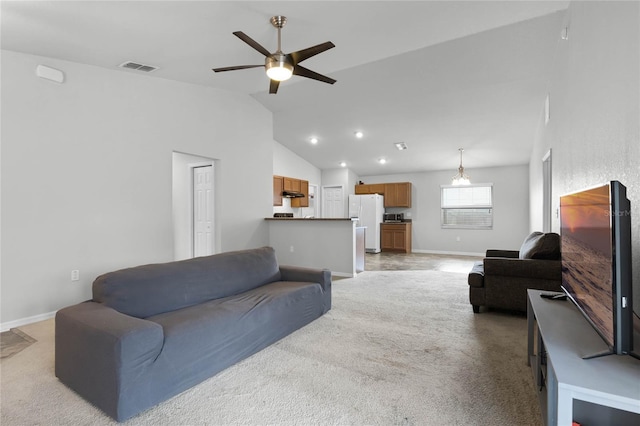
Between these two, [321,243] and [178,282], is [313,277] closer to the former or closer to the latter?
[178,282]

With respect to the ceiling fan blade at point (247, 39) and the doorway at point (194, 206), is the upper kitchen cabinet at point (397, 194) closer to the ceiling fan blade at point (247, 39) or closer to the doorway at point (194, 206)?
the doorway at point (194, 206)

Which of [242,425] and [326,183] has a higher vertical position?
[326,183]

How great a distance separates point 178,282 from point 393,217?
290 inches

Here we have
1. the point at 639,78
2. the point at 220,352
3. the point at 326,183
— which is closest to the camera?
the point at 639,78

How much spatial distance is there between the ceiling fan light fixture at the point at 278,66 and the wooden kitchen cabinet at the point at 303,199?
17.5 ft

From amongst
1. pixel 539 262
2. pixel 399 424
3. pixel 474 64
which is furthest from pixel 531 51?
pixel 399 424

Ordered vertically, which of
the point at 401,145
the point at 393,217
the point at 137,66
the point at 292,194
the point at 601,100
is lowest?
the point at 393,217

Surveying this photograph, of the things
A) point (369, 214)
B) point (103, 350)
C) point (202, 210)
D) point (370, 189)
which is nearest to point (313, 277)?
point (103, 350)

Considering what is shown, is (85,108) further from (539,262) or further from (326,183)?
(326,183)

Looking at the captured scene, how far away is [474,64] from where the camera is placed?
4066 mm

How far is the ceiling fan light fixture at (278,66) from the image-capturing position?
2896 mm

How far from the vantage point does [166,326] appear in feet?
6.40

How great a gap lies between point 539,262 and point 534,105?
10.2 ft

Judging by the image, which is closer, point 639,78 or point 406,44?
point 639,78
